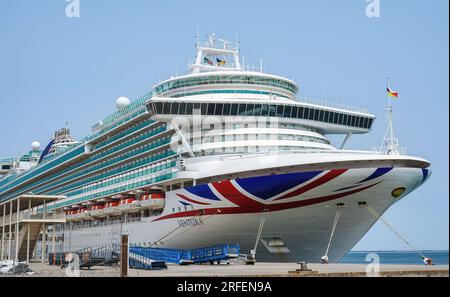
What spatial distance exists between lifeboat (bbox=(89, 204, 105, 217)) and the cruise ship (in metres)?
0.13

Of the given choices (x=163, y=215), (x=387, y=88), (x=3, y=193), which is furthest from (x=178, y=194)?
(x=3, y=193)

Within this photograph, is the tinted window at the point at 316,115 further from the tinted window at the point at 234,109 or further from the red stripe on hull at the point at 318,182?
the red stripe on hull at the point at 318,182

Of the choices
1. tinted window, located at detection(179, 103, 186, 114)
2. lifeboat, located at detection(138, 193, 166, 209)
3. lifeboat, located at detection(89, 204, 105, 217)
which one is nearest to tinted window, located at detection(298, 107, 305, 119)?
tinted window, located at detection(179, 103, 186, 114)

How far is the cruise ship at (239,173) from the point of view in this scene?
27891mm

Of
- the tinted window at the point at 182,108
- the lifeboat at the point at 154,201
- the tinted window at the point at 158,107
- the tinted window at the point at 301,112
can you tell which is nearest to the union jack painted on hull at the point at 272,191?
the lifeboat at the point at 154,201

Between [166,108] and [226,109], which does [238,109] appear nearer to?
[226,109]

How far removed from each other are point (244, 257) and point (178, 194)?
20.4 feet

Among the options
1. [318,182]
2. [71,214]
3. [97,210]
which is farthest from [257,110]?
[71,214]

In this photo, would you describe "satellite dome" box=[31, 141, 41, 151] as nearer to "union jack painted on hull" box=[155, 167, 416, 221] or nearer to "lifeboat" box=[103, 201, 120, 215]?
"lifeboat" box=[103, 201, 120, 215]

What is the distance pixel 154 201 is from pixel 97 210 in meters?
10.1

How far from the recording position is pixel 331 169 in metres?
27.2

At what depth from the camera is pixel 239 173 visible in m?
29.8
